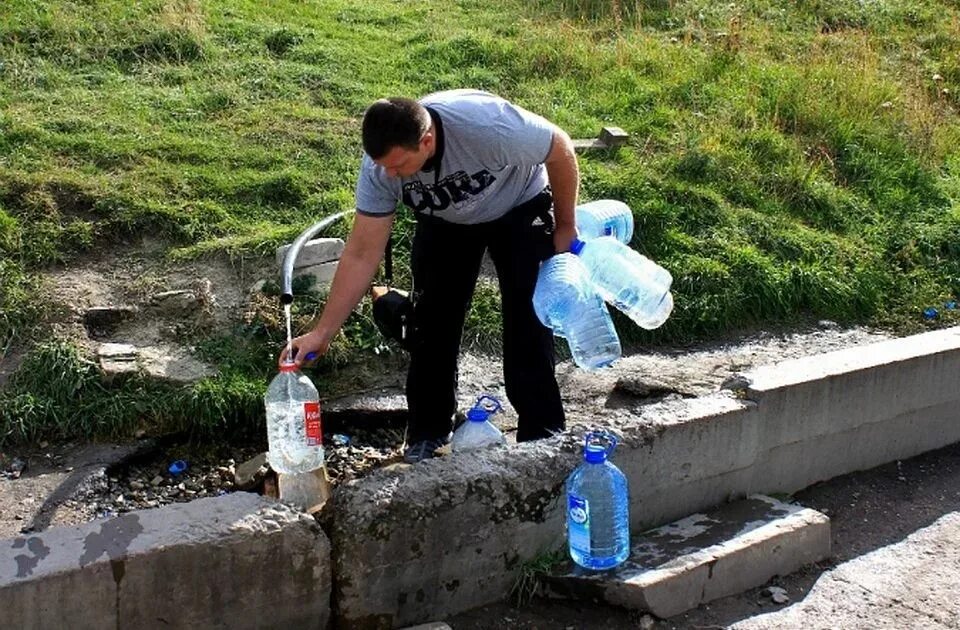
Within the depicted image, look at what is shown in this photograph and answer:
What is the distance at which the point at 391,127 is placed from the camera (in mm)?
3758

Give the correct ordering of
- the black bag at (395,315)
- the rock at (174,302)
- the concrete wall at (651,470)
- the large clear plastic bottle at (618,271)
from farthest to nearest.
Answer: the rock at (174,302) → the black bag at (395,315) → the large clear plastic bottle at (618,271) → the concrete wall at (651,470)

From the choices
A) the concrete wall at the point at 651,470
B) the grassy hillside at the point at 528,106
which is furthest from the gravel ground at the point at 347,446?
the concrete wall at the point at 651,470

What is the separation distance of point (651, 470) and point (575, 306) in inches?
27.3

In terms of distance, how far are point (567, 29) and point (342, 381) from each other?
18.4 feet

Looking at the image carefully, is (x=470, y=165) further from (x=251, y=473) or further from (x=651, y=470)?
(x=251, y=473)

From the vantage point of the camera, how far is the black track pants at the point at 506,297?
4.38 metres

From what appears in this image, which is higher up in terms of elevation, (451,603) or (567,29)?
(567,29)

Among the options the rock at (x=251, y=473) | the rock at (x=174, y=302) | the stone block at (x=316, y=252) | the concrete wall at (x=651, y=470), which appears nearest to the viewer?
the concrete wall at (x=651, y=470)

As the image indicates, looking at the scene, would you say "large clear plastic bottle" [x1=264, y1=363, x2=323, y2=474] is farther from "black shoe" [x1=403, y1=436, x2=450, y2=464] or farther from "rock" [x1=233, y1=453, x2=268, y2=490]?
"black shoe" [x1=403, y1=436, x2=450, y2=464]

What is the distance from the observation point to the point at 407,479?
379 centimetres

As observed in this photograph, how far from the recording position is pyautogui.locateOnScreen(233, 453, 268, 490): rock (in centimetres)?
481

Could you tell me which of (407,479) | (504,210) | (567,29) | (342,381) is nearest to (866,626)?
(407,479)

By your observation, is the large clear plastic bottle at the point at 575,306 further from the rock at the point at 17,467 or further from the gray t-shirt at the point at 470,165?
the rock at the point at 17,467

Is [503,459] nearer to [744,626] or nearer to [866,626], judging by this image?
[744,626]
